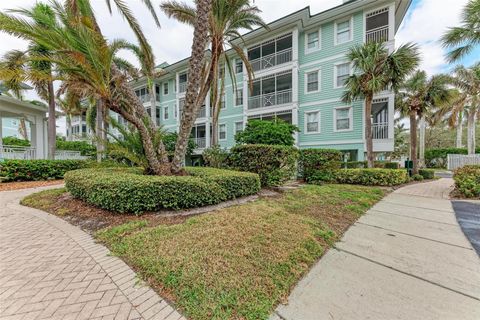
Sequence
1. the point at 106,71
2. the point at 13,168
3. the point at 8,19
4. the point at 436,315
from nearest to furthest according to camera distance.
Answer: the point at 436,315, the point at 8,19, the point at 106,71, the point at 13,168

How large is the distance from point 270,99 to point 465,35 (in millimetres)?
10497

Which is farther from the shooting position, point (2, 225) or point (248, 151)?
point (248, 151)

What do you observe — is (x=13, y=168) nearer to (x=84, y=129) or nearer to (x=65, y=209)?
(x=65, y=209)

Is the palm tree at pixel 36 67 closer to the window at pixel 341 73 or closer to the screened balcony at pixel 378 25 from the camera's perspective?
the window at pixel 341 73

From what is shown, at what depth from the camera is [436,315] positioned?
1970 mm

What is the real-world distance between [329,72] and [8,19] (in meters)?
15.4

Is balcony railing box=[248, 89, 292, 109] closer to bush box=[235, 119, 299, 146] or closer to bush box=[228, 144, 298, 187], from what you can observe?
bush box=[235, 119, 299, 146]

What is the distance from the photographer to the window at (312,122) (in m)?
14.7

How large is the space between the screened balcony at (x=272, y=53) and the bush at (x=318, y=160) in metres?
8.67

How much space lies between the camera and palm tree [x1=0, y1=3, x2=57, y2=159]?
183 inches

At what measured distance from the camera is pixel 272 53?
16609 millimetres

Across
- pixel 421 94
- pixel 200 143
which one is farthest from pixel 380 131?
pixel 200 143

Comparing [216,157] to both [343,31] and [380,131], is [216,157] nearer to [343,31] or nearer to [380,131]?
[380,131]

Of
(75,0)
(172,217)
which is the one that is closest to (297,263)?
(172,217)
